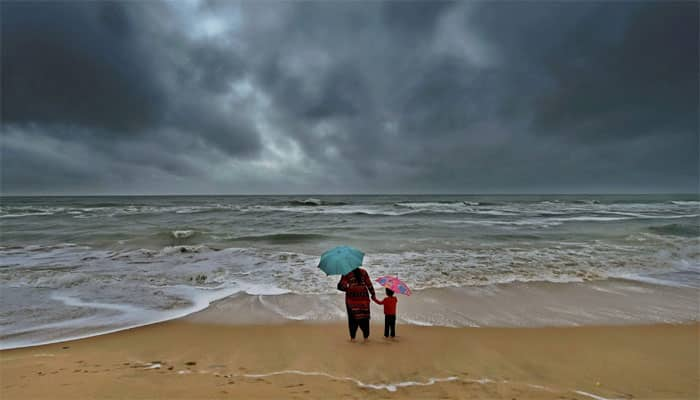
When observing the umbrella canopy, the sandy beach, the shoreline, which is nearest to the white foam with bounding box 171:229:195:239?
the shoreline

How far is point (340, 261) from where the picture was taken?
178 inches

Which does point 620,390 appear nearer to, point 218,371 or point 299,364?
point 299,364

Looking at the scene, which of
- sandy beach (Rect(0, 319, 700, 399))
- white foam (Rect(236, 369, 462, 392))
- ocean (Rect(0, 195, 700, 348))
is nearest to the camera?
sandy beach (Rect(0, 319, 700, 399))

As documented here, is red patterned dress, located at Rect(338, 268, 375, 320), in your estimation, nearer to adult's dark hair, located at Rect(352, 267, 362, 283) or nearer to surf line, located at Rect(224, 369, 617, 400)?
adult's dark hair, located at Rect(352, 267, 362, 283)

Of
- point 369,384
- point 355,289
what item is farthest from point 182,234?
point 369,384

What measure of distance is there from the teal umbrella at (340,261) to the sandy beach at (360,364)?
119 cm

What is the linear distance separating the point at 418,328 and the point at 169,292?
6148mm

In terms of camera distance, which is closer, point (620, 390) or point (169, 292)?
point (620, 390)

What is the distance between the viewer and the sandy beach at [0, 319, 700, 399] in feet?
11.3

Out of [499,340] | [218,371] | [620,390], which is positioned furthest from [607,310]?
[218,371]

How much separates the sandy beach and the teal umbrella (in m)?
1.19

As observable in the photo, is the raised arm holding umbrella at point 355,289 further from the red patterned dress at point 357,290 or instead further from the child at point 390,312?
the child at point 390,312

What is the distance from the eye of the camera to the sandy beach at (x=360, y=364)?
346 centimetres

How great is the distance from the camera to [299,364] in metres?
4.16
